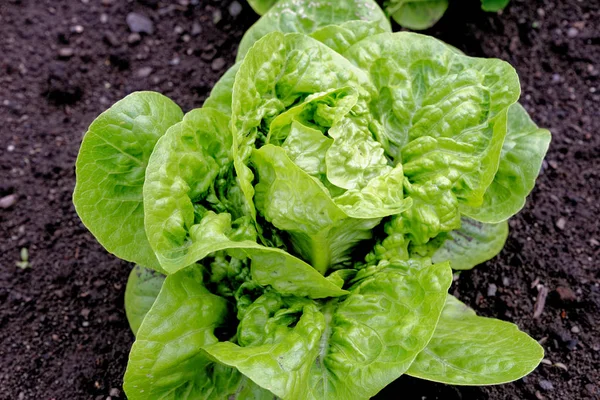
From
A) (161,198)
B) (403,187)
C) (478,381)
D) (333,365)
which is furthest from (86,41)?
(478,381)

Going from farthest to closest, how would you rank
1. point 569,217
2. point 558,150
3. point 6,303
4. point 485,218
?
point 558,150
point 569,217
point 6,303
point 485,218

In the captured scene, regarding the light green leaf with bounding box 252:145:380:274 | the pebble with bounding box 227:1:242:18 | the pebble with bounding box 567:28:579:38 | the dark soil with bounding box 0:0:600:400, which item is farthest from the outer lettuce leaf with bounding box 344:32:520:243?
the pebble with bounding box 567:28:579:38

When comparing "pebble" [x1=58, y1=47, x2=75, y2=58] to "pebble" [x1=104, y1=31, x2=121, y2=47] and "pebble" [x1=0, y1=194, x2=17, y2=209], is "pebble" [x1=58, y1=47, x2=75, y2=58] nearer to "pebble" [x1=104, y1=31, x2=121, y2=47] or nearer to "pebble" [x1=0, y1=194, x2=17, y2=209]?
"pebble" [x1=104, y1=31, x2=121, y2=47]

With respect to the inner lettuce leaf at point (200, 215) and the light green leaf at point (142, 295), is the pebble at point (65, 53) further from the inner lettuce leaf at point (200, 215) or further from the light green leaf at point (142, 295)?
the inner lettuce leaf at point (200, 215)

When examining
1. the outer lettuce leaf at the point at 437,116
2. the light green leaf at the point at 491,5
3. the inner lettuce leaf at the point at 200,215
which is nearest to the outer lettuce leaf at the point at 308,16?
the outer lettuce leaf at the point at 437,116

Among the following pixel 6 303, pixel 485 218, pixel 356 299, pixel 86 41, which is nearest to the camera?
pixel 356 299

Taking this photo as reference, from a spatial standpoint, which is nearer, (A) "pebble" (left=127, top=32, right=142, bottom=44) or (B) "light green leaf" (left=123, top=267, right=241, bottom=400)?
(B) "light green leaf" (left=123, top=267, right=241, bottom=400)

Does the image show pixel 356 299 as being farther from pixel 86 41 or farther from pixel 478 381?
pixel 86 41
